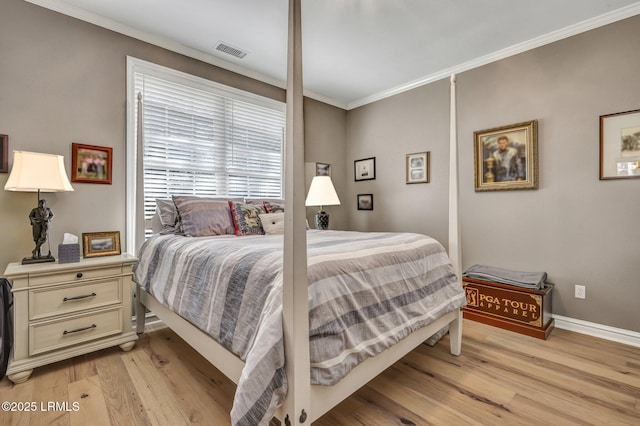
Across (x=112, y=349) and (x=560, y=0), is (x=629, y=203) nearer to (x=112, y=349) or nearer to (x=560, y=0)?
(x=560, y=0)

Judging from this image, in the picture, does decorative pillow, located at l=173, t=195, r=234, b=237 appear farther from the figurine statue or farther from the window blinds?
the figurine statue

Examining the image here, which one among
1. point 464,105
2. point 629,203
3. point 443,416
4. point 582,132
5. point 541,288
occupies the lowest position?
point 443,416

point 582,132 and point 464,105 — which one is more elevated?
point 464,105

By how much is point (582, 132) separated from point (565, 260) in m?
1.08

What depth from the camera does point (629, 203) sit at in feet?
7.57

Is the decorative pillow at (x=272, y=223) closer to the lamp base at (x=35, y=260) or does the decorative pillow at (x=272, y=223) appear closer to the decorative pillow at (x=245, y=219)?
the decorative pillow at (x=245, y=219)

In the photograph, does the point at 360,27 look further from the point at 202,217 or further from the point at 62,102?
the point at 62,102

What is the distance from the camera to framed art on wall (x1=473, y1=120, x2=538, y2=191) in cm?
274

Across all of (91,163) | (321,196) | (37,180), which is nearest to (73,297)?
(37,180)

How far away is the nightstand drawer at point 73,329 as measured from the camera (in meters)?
1.81

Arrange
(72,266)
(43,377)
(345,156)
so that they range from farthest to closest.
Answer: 1. (345,156)
2. (72,266)
3. (43,377)

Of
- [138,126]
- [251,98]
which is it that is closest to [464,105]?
[251,98]

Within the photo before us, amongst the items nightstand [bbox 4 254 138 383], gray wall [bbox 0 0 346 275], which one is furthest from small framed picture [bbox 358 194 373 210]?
nightstand [bbox 4 254 138 383]

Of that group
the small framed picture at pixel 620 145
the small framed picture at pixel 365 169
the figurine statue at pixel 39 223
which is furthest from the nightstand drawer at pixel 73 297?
the small framed picture at pixel 620 145
